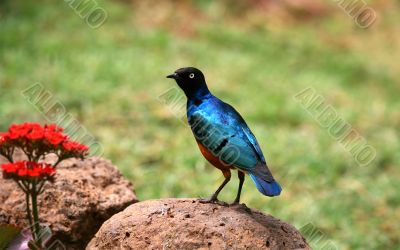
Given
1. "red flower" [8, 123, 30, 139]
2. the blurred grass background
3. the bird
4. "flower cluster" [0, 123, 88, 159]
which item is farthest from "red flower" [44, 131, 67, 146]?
the blurred grass background

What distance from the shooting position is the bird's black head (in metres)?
3.71

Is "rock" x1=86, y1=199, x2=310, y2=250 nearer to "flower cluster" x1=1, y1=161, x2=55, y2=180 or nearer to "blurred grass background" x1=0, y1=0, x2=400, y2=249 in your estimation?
"flower cluster" x1=1, y1=161, x2=55, y2=180

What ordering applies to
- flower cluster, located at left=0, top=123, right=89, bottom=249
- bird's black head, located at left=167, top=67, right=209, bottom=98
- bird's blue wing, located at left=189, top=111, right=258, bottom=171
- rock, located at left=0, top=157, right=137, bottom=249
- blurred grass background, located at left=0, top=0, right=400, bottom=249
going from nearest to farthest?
flower cluster, located at left=0, top=123, right=89, bottom=249, bird's blue wing, located at left=189, top=111, right=258, bottom=171, bird's black head, located at left=167, top=67, right=209, bottom=98, rock, located at left=0, top=157, right=137, bottom=249, blurred grass background, located at left=0, top=0, right=400, bottom=249

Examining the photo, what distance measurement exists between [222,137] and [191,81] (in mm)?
406

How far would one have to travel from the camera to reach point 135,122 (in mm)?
7570

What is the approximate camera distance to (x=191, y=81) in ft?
12.3

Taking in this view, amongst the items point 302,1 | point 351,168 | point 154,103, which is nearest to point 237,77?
point 154,103

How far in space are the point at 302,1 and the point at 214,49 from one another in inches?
149

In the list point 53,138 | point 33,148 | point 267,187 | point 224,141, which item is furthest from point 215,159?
point 33,148

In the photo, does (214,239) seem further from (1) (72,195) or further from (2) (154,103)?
(2) (154,103)

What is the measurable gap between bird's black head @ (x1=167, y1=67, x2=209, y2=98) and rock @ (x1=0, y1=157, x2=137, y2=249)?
0.88 m

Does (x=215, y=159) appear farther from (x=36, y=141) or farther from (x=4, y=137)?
(x=4, y=137)

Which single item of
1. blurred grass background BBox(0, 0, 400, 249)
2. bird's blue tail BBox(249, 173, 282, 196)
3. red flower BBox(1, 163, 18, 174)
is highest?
blurred grass background BBox(0, 0, 400, 249)

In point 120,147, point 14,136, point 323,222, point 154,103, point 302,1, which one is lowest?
point 14,136
